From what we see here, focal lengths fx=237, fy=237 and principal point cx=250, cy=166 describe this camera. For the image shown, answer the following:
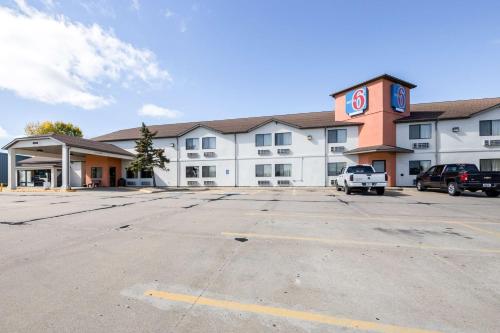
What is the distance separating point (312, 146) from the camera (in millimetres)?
25188

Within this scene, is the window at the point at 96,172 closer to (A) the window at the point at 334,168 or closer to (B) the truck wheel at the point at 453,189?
(A) the window at the point at 334,168

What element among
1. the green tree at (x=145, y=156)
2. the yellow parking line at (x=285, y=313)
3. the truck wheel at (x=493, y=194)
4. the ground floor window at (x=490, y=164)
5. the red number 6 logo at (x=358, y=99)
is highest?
the red number 6 logo at (x=358, y=99)

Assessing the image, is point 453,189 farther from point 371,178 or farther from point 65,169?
point 65,169

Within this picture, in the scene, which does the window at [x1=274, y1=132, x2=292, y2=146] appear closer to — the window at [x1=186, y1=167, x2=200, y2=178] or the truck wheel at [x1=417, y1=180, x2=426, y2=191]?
the window at [x1=186, y1=167, x2=200, y2=178]

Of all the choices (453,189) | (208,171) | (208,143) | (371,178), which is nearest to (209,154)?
(208,143)

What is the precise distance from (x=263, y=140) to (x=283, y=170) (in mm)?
4102

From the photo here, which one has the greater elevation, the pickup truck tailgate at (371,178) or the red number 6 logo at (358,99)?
the red number 6 logo at (358,99)

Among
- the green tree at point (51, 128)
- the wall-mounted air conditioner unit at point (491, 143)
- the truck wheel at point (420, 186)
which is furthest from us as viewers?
the green tree at point (51, 128)

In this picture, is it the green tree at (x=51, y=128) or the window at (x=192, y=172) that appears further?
the green tree at (x=51, y=128)

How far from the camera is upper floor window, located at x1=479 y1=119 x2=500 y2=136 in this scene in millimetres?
21156

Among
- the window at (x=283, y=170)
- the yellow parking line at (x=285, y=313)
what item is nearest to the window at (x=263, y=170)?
the window at (x=283, y=170)

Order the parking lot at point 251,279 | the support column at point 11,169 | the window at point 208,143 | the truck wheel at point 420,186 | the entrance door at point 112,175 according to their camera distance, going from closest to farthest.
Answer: the parking lot at point 251,279
the truck wheel at point 420,186
the support column at point 11,169
the window at point 208,143
the entrance door at point 112,175

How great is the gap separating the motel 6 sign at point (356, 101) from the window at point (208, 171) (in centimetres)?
1617

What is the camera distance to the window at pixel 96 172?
3029 centimetres
